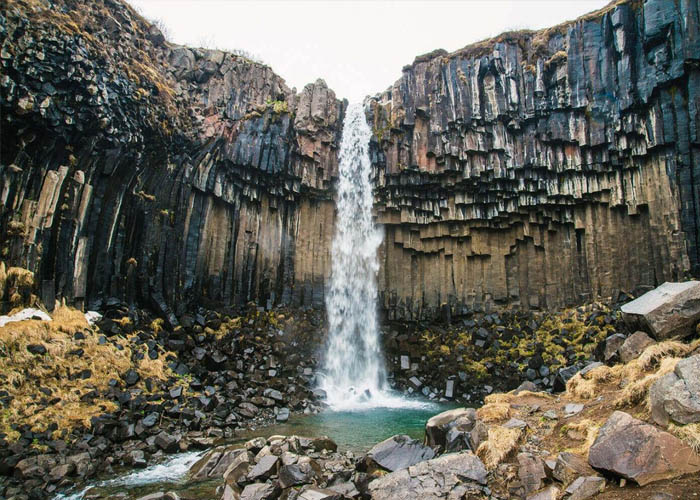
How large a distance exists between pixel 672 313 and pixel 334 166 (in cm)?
1876

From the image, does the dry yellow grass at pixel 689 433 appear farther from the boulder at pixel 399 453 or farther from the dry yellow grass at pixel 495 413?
the boulder at pixel 399 453

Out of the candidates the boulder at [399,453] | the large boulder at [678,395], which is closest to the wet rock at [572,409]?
the large boulder at [678,395]

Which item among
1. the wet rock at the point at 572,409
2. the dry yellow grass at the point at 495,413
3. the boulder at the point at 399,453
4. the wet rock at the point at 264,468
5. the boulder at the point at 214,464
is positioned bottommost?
the boulder at the point at 214,464

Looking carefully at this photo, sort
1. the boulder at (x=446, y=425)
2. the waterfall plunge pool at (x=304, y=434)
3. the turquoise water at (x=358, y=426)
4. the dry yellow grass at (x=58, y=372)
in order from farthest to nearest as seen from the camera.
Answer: the turquoise water at (x=358, y=426)
the dry yellow grass at (x=58, y=372)
the waterfall plunge pool at (x=304, y=434)
the boulder at (x=446, y=425)

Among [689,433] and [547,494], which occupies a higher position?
[689,433]

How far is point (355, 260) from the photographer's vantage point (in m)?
26.2

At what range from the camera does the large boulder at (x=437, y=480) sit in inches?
266

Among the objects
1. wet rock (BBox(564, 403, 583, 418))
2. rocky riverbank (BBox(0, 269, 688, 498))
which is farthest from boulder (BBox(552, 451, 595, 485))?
rocky riverbank (BBox(0, 269, 688, 498))

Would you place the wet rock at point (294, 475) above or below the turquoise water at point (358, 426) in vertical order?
above

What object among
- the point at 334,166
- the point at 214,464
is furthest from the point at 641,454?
the point at 334,166

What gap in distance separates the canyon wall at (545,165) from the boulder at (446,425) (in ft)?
48.3

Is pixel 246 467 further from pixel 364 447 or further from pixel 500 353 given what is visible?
pixel 500 353

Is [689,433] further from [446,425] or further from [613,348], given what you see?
[613,348]

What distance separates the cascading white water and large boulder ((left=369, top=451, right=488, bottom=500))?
1658 centimetres
